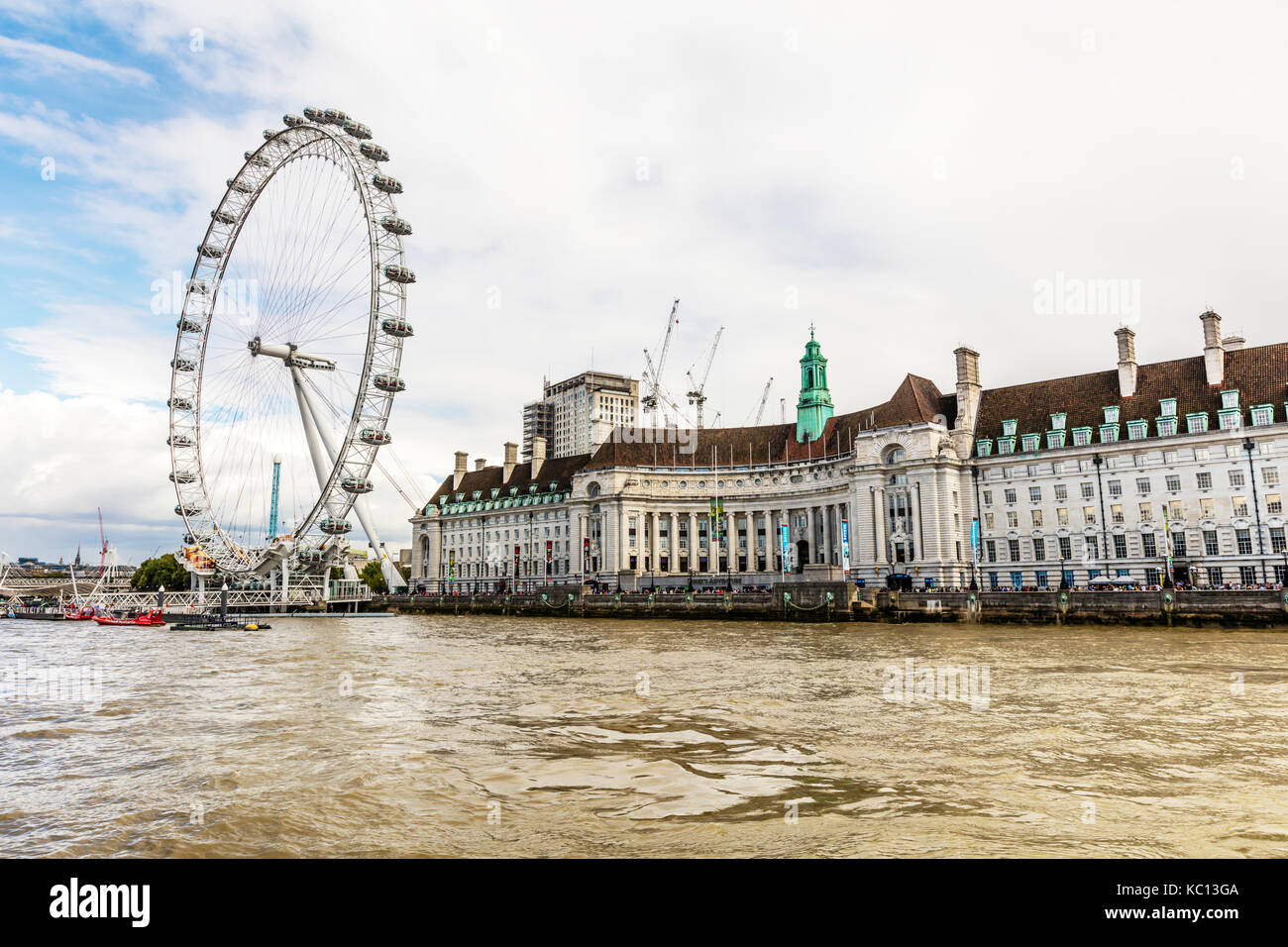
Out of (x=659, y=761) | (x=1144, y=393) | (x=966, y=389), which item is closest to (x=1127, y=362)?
(x=1144, y=393)

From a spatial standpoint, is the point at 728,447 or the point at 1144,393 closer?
the point at 1144,393

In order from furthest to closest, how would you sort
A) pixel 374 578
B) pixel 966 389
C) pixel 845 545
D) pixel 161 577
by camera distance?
pixel 374 578, pixel 161 577, pixel 845 545, pixel 966 389

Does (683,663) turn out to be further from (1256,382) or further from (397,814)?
(1256,382)

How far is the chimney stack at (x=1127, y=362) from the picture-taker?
237 feet

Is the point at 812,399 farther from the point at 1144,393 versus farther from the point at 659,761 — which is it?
the point at 659,761

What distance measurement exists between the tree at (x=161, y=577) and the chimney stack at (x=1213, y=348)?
14985 centimetres

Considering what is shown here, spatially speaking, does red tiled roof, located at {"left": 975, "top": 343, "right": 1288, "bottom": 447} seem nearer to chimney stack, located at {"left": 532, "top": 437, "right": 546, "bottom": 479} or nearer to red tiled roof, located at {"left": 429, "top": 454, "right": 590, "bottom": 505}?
red tiled roof, located at {"left": 429, "top": 454, "right": 590, "bottom": 505}

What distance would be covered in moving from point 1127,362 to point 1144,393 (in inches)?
129

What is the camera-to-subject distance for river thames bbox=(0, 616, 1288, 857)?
32.8 ft

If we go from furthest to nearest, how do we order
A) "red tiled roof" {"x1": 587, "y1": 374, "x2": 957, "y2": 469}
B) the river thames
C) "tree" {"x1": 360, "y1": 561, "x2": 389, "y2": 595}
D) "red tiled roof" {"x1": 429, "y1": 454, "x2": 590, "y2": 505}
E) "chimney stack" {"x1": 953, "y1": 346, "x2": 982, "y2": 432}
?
1. "tree" {"x1": 360, "y1": 561, "x2": 389, "y2": 595}
2. "red tiled roof" {"x1": 429, "y1": 454, "x2": 590, "y2": 505}
3. "red tiled roof" {"x1": 587, "y1": 374, "x2": 957, "y2": 469}
4. "chimney stack" {"x1": 953, "y1": 346, "x2": 982, "y2": 432}
5. the river thames

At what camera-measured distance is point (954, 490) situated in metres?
81.8

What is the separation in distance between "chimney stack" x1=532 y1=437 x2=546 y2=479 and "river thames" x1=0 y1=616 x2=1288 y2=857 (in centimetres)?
10094

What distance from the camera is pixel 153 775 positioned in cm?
1373

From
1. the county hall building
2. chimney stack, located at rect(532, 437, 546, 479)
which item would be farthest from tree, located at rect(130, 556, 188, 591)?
chimney stack, located at rect(532, 437, 546, 479)
